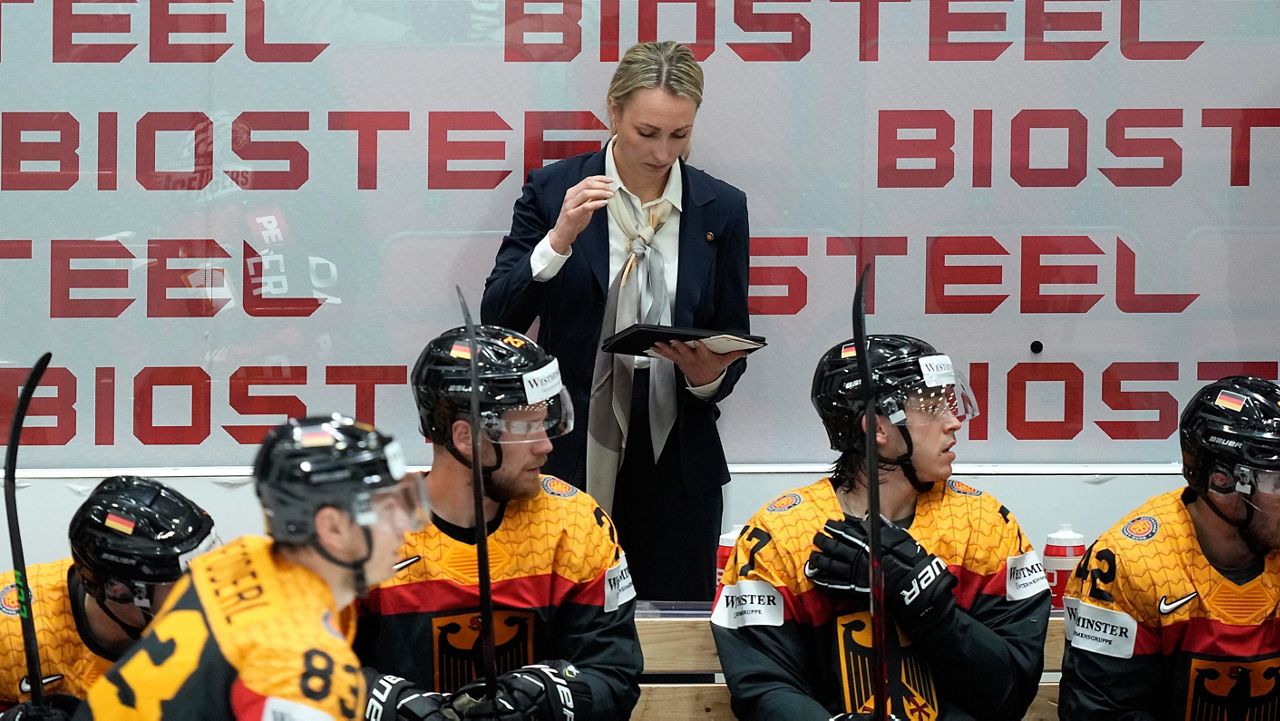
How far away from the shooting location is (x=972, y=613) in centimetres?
298

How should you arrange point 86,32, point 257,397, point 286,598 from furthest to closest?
1. point 257,397
2. point 86,32
3. point 286,598

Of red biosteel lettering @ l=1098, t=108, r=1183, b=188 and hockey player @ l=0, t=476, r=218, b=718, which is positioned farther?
red biosteel lettering @ l=1098, t=108, r=1183, b=188

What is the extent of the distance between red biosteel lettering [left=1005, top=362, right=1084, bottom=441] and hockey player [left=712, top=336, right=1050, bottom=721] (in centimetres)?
137

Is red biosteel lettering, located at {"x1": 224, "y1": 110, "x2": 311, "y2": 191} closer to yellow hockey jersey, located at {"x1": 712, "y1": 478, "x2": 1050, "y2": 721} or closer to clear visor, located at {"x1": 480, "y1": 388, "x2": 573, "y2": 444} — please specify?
clear visor, located at {"x1": 480, "y1": 388, "x2": 573, "y2": 444}

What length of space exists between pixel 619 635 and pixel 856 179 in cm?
187

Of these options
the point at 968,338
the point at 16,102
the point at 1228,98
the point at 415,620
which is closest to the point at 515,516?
the point at 415,620

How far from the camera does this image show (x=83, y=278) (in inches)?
167

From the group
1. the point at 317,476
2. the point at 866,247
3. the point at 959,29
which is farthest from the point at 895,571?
the point at 959,29

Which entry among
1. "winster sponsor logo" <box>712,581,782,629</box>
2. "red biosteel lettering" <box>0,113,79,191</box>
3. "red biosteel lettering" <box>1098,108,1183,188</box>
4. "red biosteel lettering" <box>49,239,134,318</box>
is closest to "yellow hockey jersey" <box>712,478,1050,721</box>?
"winster sponsor logo" <box>712,581,782,629</box>

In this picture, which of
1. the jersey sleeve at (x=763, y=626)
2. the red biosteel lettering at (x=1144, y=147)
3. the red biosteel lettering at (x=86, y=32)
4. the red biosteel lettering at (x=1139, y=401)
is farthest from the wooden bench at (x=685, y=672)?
Result: the red biosteel lettering at (x=86, y=32)

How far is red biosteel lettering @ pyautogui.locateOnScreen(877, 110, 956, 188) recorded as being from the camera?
169 inches

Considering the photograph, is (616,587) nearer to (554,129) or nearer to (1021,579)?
(1021,579)

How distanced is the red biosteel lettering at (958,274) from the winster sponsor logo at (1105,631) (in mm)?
1529

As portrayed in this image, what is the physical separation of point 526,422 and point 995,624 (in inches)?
39.5
